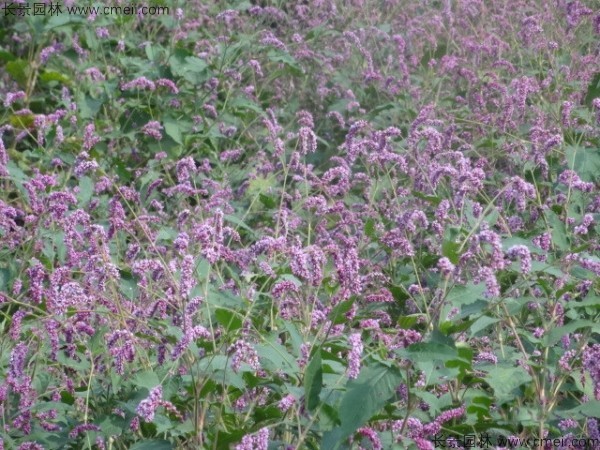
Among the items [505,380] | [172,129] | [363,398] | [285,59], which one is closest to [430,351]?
[363,398]

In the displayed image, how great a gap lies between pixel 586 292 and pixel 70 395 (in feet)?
4.58

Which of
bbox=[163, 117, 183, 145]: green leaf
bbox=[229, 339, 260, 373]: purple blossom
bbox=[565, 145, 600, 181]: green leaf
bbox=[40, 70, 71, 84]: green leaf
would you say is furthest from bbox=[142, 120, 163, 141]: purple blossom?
bbox=[229, 339, 260, 373]: purple blossom

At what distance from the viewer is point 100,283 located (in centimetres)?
282

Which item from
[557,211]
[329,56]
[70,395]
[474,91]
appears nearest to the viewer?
[70,395]

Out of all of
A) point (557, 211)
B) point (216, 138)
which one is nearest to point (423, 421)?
point (557, 211)

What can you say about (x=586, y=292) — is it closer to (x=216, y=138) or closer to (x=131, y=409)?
(x=131, y=409)

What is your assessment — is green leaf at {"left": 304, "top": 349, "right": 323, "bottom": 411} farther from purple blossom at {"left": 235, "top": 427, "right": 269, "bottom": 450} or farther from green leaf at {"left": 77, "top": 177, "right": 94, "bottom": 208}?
green leaf at {"left": 77, "top": 177, "right": 94, "bottom": 208}

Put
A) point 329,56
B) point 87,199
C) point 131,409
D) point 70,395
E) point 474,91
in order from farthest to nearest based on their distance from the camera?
point 329,56 → point 474,91 → point 87,199 → point 70,395 → point 131,409

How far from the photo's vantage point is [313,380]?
2400 mm

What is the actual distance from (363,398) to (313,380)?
0.12 m

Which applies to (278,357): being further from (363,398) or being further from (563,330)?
(563,330)

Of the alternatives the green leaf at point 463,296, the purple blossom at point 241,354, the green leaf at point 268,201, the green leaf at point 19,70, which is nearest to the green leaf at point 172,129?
the green leaf at point 268,201

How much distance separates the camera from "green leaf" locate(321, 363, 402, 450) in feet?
7.57

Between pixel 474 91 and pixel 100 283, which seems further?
pixel 474 91
